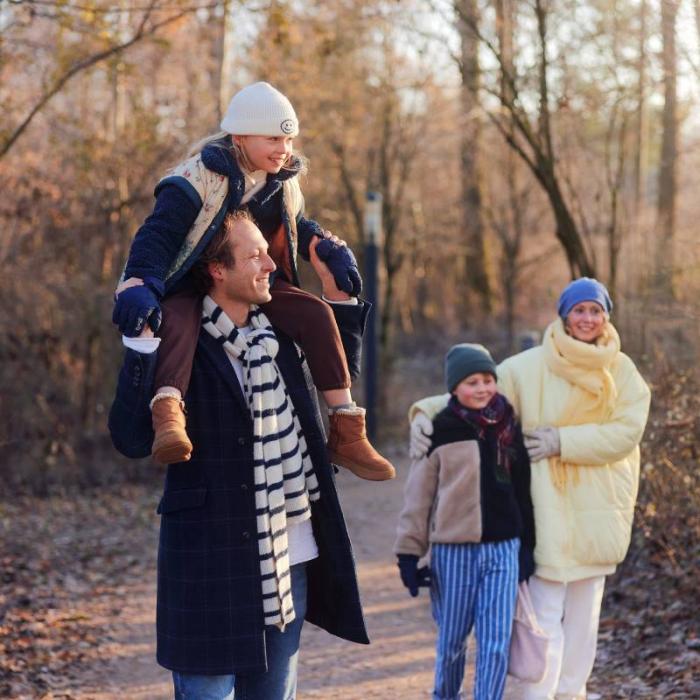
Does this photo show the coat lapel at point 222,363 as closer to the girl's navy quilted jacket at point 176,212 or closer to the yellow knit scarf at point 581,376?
the girl's navy quilted jacket at point 176,212

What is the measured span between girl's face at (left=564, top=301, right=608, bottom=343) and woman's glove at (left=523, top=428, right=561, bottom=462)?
0.45m

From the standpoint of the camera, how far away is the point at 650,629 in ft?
21.5

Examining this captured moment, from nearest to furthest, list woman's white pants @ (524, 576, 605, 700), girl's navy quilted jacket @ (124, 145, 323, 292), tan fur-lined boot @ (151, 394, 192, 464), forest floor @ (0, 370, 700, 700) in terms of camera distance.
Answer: tan fur-lined boot @ (151, 394, 192, 464) < girl's navy quilted jacket @ (124, 145, 323, 292) < woman's white pants @ (524, 576, 605, 700) < forest floor @ (0, 370, 700, 700)

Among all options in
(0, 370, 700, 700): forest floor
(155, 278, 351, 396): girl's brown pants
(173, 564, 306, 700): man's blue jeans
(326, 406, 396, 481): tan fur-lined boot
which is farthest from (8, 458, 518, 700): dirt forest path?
(155, 278, 351, 396): girl's brown pants

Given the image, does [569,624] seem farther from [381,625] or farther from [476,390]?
[381,625]

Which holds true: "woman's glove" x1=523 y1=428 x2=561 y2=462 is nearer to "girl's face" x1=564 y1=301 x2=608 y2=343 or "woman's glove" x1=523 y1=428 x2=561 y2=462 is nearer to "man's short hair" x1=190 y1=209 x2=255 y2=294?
"girl's face" x1=564 y1=301 x2=608 y2=343

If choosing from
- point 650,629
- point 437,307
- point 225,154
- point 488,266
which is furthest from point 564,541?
point 437,307

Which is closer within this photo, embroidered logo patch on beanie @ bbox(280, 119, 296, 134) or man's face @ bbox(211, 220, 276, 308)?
man's face @ bbox(211, 220, 276, 308)

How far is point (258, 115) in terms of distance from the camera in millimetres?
3381

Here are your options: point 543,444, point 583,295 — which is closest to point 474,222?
point 583,295

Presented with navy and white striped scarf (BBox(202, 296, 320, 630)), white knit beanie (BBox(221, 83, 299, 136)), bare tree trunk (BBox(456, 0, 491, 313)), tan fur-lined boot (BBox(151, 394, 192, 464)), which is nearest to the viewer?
tan fur-lined boot (BBox(151, 394, 192, 464))

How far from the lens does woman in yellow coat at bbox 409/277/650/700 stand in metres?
5.12

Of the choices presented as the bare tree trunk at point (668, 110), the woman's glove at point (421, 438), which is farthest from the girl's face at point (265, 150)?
the bare tree trunk at point (668, 110)

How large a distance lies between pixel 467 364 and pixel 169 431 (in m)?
2.19
